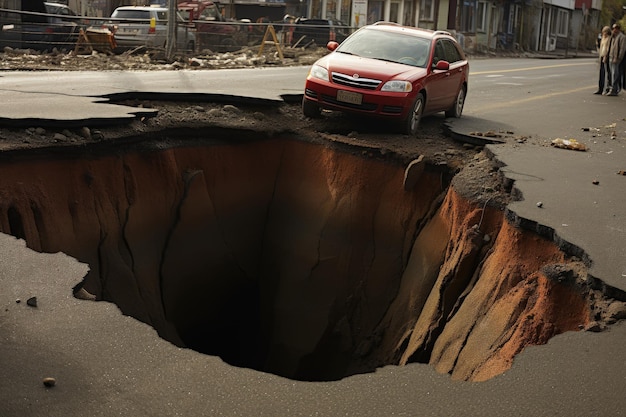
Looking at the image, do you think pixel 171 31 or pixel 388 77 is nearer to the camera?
pixel 388 77

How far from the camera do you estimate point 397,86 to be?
12.3m

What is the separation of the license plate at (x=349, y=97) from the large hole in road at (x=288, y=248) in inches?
37.4

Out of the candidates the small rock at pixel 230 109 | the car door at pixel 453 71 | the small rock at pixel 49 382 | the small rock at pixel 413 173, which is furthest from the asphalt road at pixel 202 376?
the car door at pixel 453 71

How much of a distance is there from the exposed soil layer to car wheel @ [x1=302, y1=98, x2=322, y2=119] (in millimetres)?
146

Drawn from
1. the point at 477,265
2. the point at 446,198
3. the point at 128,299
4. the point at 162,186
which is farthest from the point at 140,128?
the point at 477,265


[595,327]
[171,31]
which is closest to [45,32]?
[171,31]

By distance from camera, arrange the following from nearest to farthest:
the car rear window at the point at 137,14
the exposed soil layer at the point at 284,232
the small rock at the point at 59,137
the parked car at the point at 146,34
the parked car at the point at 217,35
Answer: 1. the exposed soil layer at the point at 284,232
2. the small rock at the point at 59,137
3. the parked car at the point at 146,34
4. the parked car at the point at 217,35
5. the car rear window at the point at 137,14

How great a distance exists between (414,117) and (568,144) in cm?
238

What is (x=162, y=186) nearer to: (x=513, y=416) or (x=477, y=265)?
(x=477, y=265)

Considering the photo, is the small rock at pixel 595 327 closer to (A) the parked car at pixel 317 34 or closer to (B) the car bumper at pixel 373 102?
(B) the car bumper at pixel 373 102

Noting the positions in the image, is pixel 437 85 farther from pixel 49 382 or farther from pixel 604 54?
pixel 49 382

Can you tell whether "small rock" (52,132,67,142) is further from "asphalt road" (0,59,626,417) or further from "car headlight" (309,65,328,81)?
"car headlight" (309,65,328,81)

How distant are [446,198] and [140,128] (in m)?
4.00

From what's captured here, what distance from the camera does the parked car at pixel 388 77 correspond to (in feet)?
40.2
